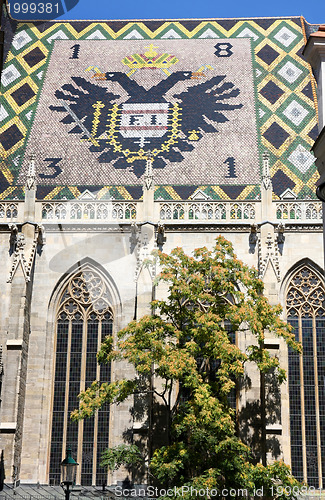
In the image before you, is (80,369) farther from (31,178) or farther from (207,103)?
(207,103)

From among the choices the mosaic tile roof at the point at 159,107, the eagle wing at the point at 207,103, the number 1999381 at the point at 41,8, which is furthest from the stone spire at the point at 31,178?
the number 1999381 at the point at 41,8

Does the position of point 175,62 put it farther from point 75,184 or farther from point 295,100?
point 75,184

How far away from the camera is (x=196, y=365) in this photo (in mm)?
18375

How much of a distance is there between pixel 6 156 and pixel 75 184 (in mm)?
2650

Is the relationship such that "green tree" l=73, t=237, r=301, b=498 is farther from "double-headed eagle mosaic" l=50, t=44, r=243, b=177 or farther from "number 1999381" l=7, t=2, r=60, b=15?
"double-headed eagle mosaic" l=50, t=44, r=243, b=177

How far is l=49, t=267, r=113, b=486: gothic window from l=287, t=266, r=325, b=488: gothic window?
4786mm

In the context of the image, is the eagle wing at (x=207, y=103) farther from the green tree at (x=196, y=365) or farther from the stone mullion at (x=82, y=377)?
the green tree at (x=196, y=365)

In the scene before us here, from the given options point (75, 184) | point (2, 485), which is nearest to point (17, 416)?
point (2, 485)

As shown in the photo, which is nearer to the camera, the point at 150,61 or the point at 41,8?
the point at 41,8

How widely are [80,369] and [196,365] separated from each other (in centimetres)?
454

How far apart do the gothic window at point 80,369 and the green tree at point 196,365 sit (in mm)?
1885

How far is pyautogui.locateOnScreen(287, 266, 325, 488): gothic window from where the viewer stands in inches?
824

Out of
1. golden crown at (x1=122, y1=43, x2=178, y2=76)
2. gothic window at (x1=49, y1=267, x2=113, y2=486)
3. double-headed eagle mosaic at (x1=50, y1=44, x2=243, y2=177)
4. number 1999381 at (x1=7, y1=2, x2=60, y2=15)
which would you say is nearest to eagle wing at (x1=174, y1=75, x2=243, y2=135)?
double-headed eagle mosaic at (x1=50, y1=44, x2=243, y2=177)

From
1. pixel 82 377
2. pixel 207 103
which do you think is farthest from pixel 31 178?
pixel 207 103
